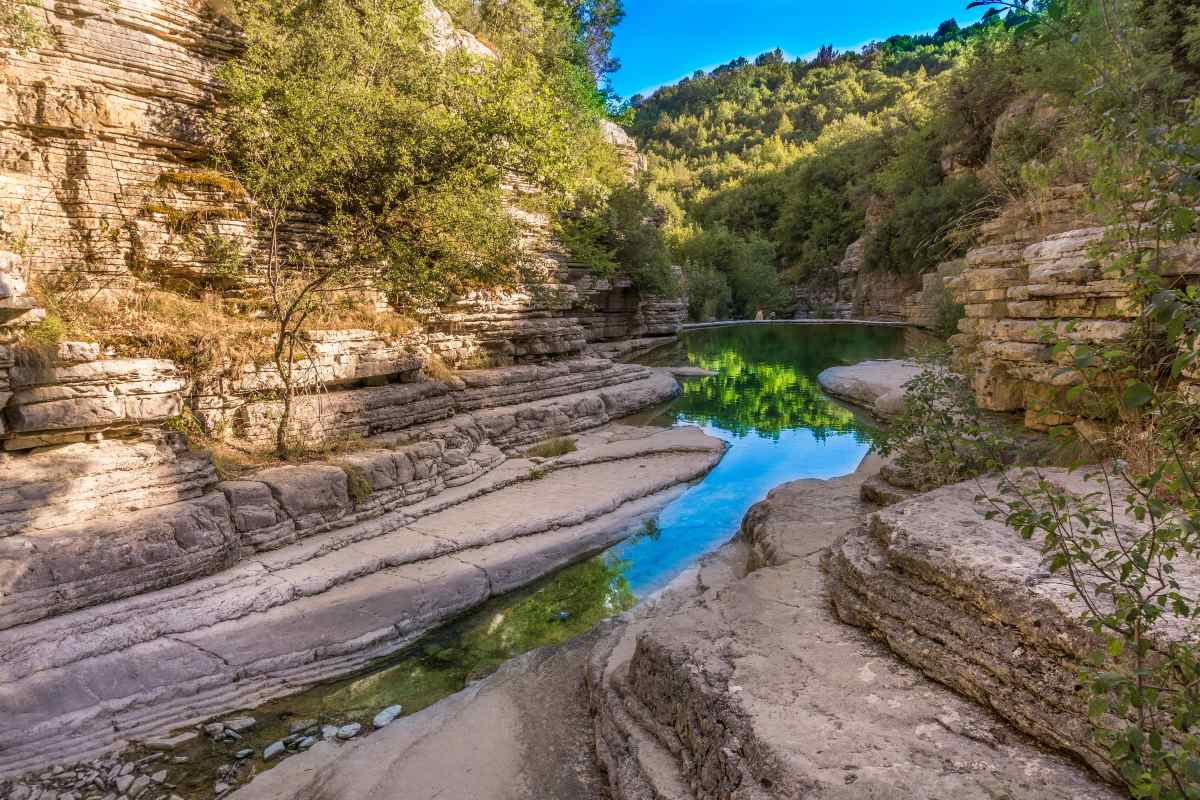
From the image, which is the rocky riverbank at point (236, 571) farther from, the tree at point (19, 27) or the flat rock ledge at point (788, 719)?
the tree at point (19, 27)

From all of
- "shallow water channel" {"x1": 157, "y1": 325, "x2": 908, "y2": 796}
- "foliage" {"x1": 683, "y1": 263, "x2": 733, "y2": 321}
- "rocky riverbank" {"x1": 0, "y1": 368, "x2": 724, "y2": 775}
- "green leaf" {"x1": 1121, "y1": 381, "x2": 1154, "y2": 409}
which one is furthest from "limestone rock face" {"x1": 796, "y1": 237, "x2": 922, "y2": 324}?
"green leaf" {"x1": 1121, "y1": 381, "x2": 1154, "y2": 409}

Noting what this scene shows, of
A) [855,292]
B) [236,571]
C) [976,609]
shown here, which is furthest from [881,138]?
[236,571]

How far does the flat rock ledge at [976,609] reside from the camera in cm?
265

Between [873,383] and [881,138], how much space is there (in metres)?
25.5

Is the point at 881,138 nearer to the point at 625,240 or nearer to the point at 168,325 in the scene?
the point at 625,240

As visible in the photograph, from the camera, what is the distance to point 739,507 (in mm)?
9117

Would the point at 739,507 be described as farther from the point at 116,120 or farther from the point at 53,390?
the point at 116,120

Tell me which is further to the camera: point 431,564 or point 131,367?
point 431,564

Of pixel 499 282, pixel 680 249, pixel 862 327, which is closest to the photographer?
pixel 499 282

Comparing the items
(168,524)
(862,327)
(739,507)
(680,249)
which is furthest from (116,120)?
(680,249)

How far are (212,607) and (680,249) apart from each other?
3541 cm

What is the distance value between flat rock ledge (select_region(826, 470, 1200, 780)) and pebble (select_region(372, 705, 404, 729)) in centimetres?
337

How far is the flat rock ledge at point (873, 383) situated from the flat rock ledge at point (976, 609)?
9919 millimetres

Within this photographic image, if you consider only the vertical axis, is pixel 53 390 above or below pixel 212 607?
above
